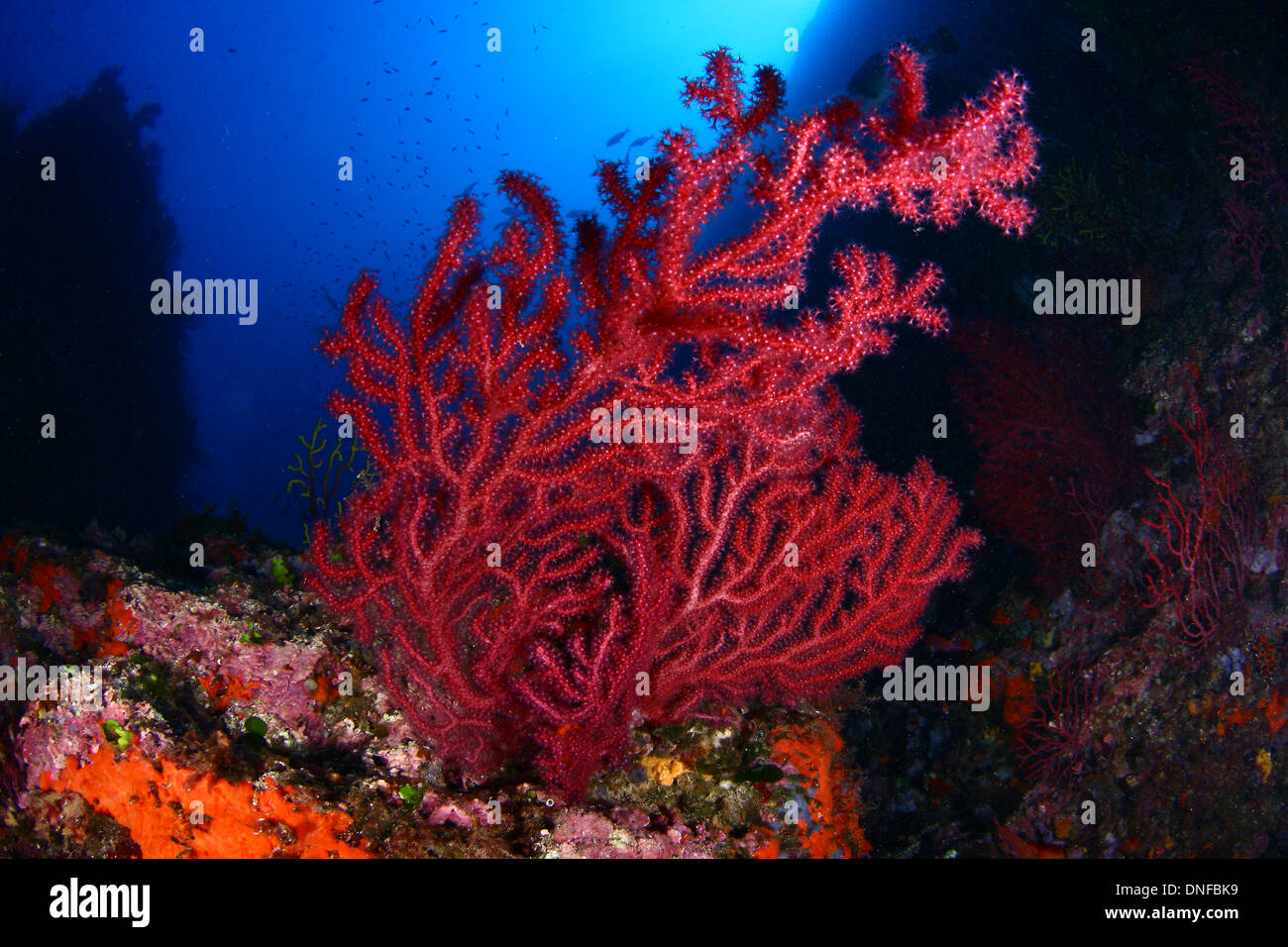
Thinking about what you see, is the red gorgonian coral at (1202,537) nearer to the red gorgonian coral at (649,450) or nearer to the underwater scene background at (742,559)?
the underwater scene background at (742,559)

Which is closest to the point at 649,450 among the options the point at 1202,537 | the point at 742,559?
the point at 742,559

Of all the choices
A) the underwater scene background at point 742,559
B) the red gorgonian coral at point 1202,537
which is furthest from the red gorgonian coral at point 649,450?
the red gorgonian coral at point 1202,537

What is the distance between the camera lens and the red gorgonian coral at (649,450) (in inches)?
95.8

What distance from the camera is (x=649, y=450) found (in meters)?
3.01

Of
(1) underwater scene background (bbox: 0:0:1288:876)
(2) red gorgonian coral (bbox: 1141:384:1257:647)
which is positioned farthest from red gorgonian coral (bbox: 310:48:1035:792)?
(2) red gorgonian coral (bbox: 1141:384:1257:647)

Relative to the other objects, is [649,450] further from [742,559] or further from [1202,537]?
[1202,537]

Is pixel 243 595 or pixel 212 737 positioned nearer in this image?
pixel 212 737

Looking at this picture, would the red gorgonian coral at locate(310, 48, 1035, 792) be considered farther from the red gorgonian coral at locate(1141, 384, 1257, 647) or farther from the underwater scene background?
the red gorgonian coral at locate(1141, 384, 1257, 647)
